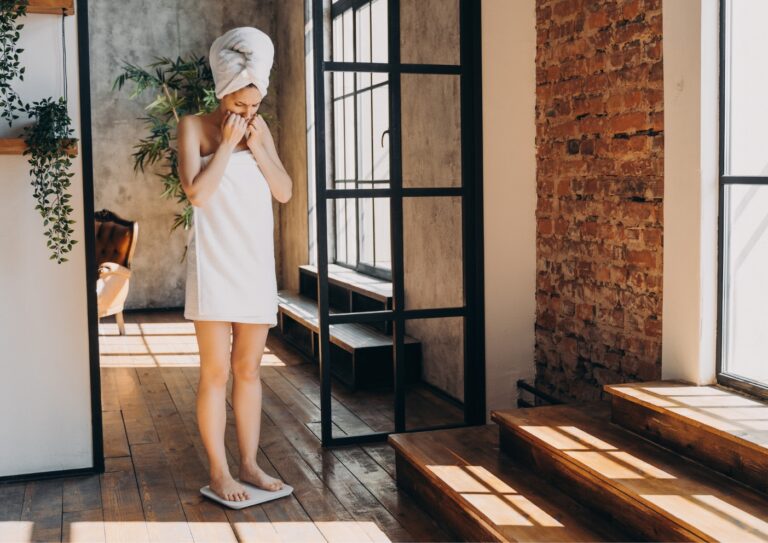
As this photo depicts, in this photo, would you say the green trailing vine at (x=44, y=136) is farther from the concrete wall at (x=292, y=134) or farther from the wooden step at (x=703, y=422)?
the concrete wall at (x=292, y=134)

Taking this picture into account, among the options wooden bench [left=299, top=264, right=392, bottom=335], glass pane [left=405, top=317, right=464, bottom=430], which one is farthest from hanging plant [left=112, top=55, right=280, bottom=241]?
glass pane [left=405, top=317, right=464, bottom=430]

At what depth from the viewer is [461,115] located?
4.72m

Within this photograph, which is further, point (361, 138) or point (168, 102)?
point (168, 102)

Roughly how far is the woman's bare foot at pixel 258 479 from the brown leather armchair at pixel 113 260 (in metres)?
3.98

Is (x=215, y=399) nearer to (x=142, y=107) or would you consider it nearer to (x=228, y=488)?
(x=228, y=488)

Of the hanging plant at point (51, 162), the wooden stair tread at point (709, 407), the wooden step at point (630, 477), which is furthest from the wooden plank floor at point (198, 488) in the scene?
the hanging plant at point (51, 162)

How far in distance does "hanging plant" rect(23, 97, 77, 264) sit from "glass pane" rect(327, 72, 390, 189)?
8.09 feet

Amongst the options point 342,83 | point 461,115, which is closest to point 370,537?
point 461,115

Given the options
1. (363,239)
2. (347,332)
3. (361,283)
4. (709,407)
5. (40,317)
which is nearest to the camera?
(709,407)

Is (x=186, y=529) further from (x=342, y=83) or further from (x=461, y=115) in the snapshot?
(x=342, y=83)

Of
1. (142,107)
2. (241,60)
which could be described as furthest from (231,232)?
(142,107)

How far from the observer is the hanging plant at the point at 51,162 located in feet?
12.3

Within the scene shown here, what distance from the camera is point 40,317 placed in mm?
3986

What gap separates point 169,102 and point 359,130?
279cm
